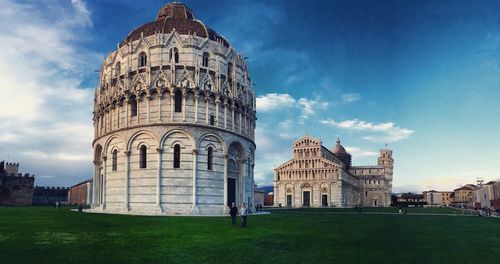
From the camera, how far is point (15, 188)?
78.6 meters

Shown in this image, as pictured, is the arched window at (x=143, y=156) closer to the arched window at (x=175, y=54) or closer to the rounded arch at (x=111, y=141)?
the rounded arch at (x=111, y=141)

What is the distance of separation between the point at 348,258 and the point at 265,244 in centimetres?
386

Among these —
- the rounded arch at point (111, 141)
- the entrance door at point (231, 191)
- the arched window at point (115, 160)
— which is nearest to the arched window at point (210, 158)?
the entrance door at point (231, 191)

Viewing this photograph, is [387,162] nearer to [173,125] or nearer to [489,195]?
[489,195]

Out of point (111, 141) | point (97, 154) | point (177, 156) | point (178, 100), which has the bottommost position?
point (177, 156)

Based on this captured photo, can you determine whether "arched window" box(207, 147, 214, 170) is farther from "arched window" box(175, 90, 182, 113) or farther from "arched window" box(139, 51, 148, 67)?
"arched window" box(139, 51, 148, 67)

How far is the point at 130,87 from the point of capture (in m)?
37.8

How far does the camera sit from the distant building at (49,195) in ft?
303

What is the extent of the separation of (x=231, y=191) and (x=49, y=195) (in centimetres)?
7225

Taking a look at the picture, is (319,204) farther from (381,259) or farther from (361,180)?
(381,259)

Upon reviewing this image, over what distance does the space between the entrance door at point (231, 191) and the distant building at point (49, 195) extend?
213 ft

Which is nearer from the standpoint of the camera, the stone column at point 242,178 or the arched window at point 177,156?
the arched window at point 177,156

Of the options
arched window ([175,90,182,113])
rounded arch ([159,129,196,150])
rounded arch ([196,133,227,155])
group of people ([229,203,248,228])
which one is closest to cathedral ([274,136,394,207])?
rounded arch ([196,133,227,155])

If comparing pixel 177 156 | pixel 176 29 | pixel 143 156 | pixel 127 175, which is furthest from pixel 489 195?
pixel 127 175
